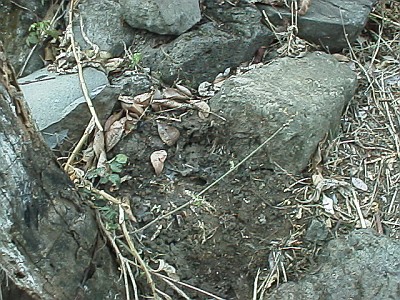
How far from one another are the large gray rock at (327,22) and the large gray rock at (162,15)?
0.29 metres

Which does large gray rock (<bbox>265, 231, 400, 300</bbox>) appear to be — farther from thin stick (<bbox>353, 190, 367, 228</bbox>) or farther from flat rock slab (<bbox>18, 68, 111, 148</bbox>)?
flat rock slab (<bbox>18, 68, 111, 148</bbox>)

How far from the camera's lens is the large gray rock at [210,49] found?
2213 millimetres

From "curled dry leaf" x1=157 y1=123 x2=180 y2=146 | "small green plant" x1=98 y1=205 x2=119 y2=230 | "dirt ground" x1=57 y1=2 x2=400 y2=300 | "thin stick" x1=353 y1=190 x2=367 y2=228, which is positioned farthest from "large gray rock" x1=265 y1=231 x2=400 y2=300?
"curled dry leaf" x1=157 y1=123 x2=180 y2=146

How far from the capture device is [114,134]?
1.99m

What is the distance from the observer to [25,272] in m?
1.43

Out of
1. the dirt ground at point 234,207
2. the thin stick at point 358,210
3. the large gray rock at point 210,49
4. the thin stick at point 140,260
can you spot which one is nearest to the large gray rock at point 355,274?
the dirt ground at point 234,207

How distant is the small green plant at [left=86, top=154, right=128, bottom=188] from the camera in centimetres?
184

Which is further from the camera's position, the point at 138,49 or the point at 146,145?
the point at 138,49

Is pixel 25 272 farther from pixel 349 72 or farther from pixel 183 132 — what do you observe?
pixel 349 72

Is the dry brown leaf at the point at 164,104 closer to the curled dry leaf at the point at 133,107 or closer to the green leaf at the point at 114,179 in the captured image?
the curled dry leaf at the point at 133,107

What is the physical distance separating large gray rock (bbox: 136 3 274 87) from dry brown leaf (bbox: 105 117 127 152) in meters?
0.28

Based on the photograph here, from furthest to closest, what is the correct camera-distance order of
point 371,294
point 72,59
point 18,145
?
point 72,59 → point 371,294 → point 18,145

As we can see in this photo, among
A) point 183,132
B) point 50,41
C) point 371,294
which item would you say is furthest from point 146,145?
point 371,294

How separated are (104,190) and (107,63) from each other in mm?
489
